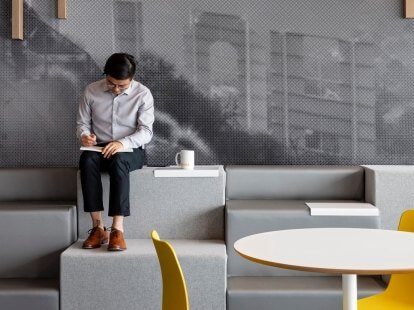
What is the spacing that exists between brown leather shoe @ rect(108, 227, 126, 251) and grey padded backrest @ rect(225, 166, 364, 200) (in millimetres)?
814

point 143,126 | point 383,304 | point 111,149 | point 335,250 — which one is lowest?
A: point 383,304

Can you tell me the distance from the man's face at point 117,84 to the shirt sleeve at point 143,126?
0.48ft

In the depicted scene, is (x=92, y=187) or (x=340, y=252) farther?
(x=92, y=187)

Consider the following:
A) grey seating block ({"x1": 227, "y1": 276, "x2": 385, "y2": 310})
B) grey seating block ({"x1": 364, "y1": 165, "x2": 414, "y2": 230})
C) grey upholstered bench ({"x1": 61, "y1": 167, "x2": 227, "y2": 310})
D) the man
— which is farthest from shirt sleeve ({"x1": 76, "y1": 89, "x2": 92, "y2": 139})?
grey seating block ({"x1": 364, "y1": 165, "x2": 414, "y2": 230})

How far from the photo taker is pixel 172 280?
77.9 inches

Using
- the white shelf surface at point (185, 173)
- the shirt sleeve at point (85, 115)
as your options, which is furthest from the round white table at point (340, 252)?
the shirt sleeve at point (85, 115)

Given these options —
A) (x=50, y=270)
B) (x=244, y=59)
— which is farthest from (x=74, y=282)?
(x=244, y=59)

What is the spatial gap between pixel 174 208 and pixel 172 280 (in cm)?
180

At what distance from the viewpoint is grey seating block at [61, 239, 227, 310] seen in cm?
335

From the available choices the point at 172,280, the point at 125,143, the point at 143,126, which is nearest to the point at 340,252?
the point at 172,280

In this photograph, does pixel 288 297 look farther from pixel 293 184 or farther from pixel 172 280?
pixel 172 280

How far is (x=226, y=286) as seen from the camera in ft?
11.1

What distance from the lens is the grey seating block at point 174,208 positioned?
376 cm

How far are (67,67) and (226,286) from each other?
6.16 ft
